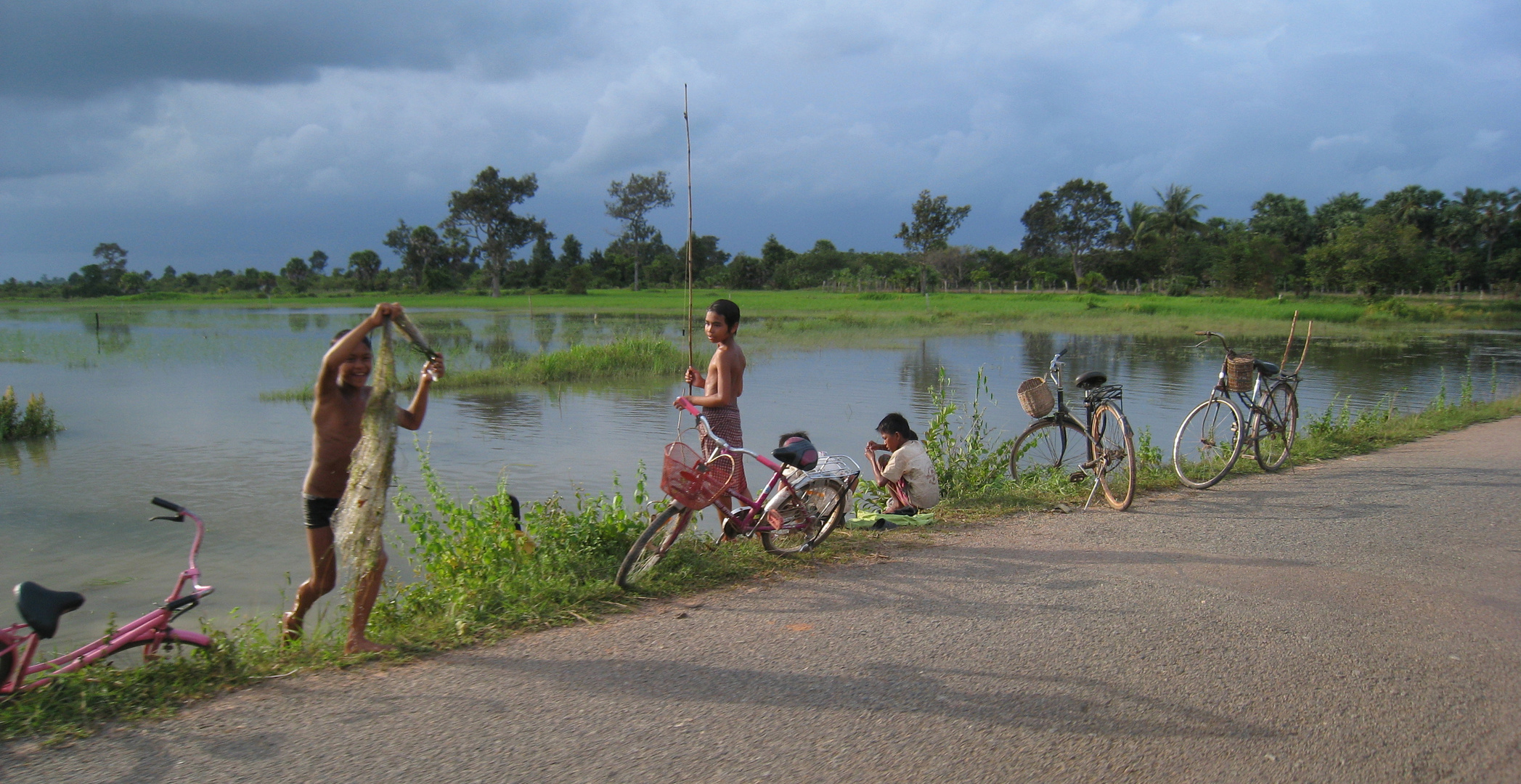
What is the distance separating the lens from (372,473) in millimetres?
3619

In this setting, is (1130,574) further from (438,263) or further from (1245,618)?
(438,263)

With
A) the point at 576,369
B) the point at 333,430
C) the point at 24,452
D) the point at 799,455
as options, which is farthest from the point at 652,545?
the point at 576,369

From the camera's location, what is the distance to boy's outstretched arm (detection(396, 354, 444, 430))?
13.1ft

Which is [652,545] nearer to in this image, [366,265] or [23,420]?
[23,420]

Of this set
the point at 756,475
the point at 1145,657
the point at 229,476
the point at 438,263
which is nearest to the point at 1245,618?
the point at 1145,657

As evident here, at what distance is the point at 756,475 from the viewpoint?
963 cm

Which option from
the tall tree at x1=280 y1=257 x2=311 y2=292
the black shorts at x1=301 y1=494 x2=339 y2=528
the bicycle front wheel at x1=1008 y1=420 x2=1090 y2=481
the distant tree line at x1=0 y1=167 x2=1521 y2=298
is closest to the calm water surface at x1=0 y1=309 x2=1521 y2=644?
the black shorts at x1=301 y1=494 x2=339 y2=528

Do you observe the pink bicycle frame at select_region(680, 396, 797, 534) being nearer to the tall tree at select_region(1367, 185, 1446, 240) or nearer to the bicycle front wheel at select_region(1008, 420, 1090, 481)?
the bicycle front wheel at select_region(1008, 420, 1090, 481)

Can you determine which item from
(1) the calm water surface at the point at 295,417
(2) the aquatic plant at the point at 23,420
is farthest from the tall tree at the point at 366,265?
(2) the aquatic plant at the point at 23,420

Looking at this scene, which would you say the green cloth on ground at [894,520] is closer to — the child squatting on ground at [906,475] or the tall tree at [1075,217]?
the child squatting on ground at [906,475]

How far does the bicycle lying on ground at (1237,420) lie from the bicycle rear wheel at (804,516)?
10.5ft

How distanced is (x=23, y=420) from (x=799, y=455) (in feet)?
41.5

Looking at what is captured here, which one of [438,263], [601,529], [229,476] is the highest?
[438,263]

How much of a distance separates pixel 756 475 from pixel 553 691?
6.44 m
